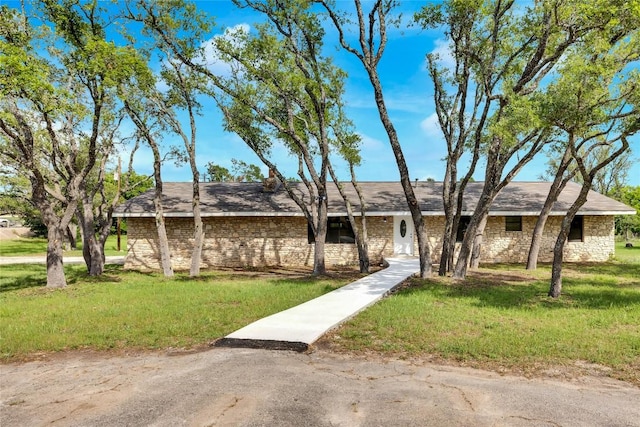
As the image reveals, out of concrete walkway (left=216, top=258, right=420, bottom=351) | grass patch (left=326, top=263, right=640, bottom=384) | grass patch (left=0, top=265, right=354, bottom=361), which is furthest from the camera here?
grass patch (left=0, top=265, right=354, bottom=361)

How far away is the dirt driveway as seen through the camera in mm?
3852

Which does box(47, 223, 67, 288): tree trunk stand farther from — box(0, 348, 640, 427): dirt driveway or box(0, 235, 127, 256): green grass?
box(0, 235, 127, 256): green grass

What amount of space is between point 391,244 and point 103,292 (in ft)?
39.8

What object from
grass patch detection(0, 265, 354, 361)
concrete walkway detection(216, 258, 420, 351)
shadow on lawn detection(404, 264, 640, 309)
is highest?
shadow on lawn detection(404, 264, 640, 309)

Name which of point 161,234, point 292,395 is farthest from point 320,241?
point 292,395

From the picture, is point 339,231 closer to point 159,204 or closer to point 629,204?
point 159,204

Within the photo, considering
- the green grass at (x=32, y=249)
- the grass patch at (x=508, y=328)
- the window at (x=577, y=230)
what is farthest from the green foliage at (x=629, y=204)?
the green grass at (x=32, y=249)

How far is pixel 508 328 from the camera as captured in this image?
7074 mm

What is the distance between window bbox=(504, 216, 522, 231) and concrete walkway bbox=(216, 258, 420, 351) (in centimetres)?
961

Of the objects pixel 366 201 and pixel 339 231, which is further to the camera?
pixel 366 201

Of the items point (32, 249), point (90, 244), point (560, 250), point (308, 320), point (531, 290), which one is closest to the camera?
point (308, 320)

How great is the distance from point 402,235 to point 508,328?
12524 millimetres

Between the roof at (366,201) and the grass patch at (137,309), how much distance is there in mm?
4340

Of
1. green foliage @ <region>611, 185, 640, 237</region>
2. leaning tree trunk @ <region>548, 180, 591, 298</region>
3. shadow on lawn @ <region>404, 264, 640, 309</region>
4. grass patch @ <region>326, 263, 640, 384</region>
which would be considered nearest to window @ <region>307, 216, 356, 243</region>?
shadow on lawn @ <region>404, 264, 640, 309</region>
